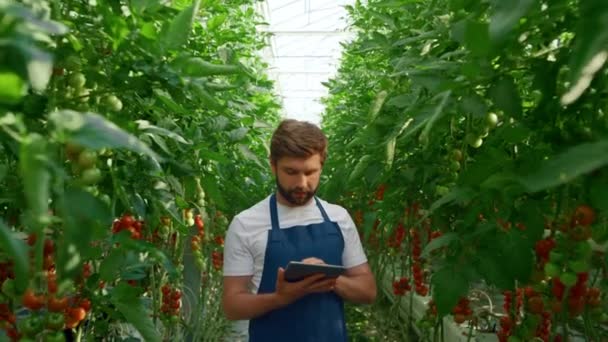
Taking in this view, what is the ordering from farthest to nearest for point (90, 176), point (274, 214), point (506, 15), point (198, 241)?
point (198, 241) < point (274, 214) < point (90, 176) < point (506, 15)

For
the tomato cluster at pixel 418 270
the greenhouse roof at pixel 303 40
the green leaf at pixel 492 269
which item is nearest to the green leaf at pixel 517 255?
the green leaf at pixel 492 269

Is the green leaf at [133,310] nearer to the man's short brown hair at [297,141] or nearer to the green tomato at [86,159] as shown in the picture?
the green tomato at [86,159]

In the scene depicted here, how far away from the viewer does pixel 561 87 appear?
3.14ft

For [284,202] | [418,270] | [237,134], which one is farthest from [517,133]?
[418,270]

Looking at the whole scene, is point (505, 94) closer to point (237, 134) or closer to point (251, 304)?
point (251, 304)

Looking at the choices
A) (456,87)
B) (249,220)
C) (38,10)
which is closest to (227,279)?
(249,220)

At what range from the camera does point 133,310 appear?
935 millimetres

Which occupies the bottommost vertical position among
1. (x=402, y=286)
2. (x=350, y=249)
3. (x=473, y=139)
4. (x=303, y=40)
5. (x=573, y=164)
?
(x=402, y=286)

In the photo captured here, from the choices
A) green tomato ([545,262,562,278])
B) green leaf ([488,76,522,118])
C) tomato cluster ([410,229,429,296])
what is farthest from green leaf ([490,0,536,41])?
tomato cluster ([410,229,429,296])

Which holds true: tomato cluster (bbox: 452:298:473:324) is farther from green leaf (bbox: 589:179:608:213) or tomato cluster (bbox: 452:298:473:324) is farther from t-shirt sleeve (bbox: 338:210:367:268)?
green leaf (bbox: 589:179:608:213)

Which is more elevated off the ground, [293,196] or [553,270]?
[293,196]

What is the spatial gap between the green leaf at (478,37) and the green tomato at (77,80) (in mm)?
512

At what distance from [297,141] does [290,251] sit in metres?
0.25

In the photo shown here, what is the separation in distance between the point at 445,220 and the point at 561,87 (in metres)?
0.70
